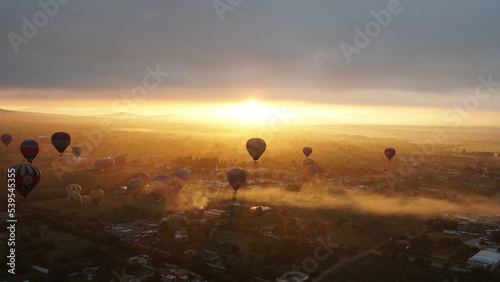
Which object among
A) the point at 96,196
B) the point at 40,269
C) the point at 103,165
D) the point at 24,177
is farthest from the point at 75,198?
the point at 103,165

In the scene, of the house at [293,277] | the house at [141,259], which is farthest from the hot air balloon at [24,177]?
the house at [293,277]

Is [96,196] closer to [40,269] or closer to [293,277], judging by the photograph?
[40,269]

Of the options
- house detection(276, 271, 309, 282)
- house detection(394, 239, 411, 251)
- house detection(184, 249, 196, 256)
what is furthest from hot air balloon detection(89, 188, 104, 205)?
house detection(394, 239, 411, 251)

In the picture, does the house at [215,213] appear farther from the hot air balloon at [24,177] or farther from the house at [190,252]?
the hot air balloon at [24,177]

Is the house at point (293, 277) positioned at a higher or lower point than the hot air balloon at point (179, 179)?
lower

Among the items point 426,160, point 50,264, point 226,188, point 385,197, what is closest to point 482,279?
point 385,197

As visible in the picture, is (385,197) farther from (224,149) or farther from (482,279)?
(224,149)

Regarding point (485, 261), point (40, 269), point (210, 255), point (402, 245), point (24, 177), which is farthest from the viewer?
point (402, 245)

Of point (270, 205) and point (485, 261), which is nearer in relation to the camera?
point (485, 261)
